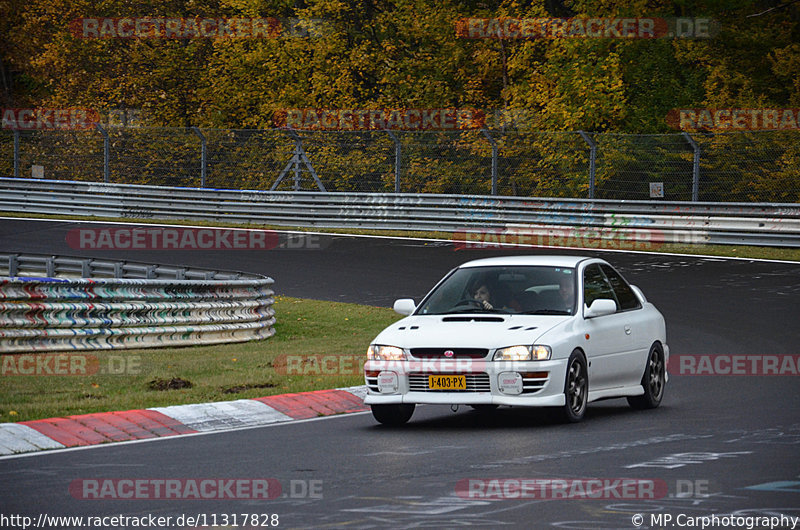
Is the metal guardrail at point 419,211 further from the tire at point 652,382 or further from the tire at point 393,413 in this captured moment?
the tire at point 393,413

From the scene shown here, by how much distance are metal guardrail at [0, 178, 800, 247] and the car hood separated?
17.6m

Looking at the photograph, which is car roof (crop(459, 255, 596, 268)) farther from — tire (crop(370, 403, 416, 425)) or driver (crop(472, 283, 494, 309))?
tire (crop(370, 403, 416, 425))

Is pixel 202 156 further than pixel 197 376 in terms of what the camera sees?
Yes

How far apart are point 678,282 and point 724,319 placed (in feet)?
14.1

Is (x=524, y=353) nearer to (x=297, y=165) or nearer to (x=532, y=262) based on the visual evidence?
(x=532, y=262)

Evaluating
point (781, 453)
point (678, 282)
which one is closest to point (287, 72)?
point (678, 282)

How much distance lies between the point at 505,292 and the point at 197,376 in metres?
3.60

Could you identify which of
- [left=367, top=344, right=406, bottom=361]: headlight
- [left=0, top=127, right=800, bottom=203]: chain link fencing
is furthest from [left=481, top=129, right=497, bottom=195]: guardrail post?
[left=367, top=344, right=406, bottom=361]: headlight

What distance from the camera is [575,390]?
1145 cm

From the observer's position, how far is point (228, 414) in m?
11.7

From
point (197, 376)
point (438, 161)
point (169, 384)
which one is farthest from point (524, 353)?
point (438, 161)

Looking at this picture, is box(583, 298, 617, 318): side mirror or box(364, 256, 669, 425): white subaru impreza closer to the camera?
box(364, 256, 669, 425): white subaru impreza

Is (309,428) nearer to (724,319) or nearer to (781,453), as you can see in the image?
(781,453)

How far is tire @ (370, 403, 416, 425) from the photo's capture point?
11477 millimetres
